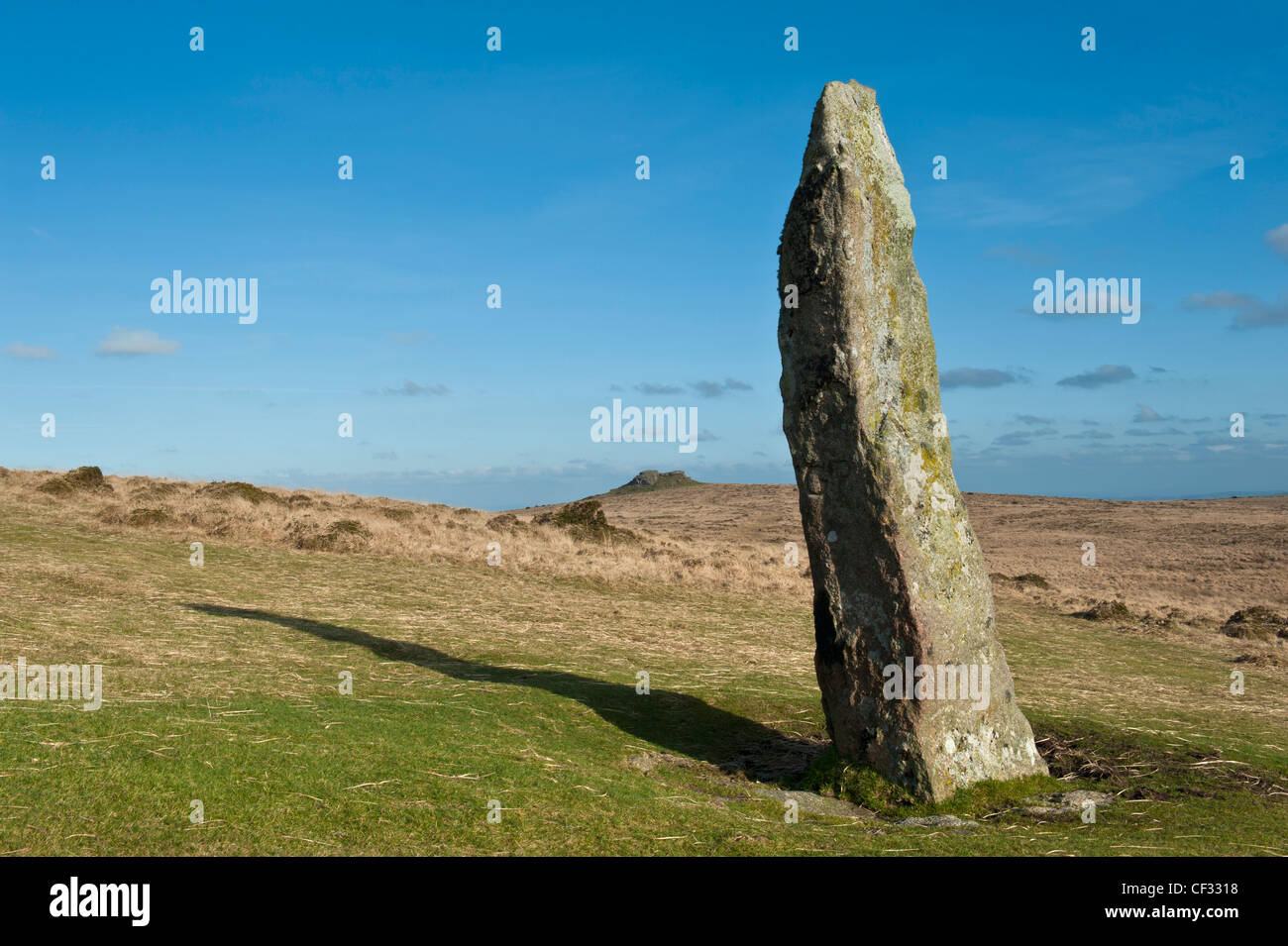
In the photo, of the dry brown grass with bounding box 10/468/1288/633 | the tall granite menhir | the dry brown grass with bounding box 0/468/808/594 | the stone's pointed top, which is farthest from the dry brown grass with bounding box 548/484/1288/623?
the stone's pointed top

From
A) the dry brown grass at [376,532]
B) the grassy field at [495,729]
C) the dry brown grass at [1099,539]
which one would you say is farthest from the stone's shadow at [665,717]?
the dry brown grass at [1099,539]

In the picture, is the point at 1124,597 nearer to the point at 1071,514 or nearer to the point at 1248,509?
the point at 1071,514

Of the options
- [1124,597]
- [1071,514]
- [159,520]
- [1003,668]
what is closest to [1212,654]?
[1124,597]

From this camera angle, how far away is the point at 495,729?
11.3 metres

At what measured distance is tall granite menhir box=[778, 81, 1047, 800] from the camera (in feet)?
34.3

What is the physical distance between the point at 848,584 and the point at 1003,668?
214cm

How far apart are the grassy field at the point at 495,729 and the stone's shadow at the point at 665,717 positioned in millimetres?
66

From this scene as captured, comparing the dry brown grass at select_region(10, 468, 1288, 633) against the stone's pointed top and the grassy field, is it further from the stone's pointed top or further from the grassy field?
the stone's pointed top

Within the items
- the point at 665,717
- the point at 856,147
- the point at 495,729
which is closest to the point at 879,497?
the point at 856,147

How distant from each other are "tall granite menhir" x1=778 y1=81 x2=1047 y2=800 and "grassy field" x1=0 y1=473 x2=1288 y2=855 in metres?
0.68

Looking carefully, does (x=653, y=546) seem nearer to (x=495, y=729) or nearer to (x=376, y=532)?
(x=376, y=532)

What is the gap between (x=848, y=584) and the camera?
10867 mm

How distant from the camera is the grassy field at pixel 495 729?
7.42 metres

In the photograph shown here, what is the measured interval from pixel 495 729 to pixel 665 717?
114 inches
